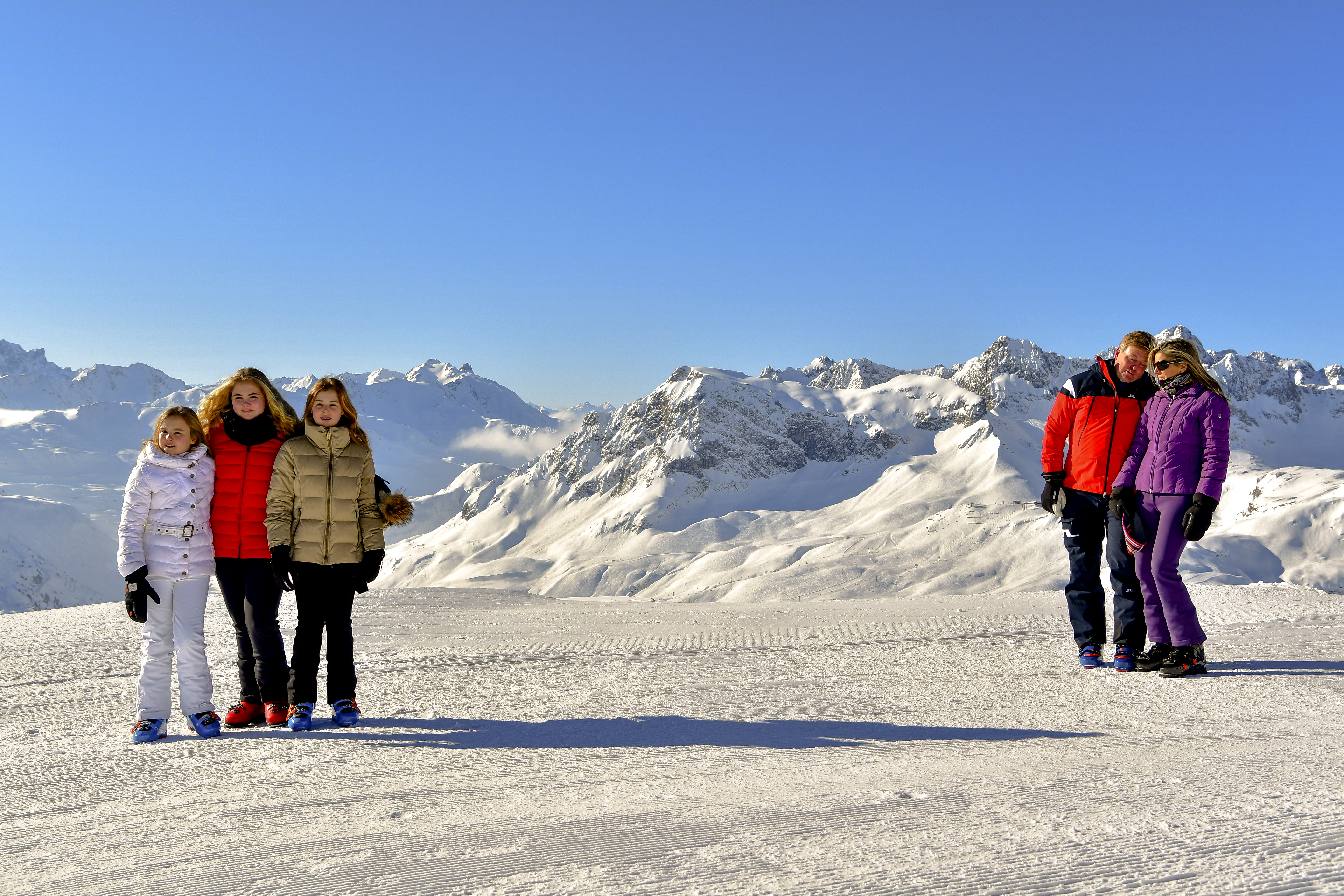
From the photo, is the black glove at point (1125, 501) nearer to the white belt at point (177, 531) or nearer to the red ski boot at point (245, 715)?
the red ski boot at point (245, 715)

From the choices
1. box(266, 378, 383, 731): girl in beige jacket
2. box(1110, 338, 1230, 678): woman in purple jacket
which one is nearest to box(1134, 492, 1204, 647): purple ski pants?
box(1110, 338, 1230, 678): woman in purple jacket

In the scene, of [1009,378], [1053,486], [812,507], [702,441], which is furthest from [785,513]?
[1053,486]

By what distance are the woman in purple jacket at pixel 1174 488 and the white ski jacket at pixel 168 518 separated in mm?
5448

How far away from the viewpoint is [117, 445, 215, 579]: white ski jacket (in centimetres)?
444

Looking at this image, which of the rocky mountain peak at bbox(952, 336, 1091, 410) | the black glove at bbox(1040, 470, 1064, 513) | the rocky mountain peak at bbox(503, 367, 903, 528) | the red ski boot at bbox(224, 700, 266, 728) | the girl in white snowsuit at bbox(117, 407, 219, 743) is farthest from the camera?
the rocky mountain peak at bbox(952, 336, 1091, 410)

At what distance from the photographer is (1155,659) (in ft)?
17.1

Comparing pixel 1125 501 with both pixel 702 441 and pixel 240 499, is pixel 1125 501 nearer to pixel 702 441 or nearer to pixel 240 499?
pixel 240 499

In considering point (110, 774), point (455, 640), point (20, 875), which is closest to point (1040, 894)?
point (20, 875)

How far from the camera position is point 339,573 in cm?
468

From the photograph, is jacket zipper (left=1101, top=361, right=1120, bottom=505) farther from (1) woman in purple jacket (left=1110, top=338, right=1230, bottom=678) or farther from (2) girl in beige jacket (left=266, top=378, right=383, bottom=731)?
(2) girl in beige jacket (left=266, top=378, right=383, bottom=731)

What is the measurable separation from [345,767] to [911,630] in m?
4.99

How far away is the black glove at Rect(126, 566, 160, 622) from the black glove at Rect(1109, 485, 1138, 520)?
5606mm

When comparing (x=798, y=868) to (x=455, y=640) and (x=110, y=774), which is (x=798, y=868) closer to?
(x=110, y=774)

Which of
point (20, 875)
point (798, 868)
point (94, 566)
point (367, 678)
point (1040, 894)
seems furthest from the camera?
point (94, 566)
